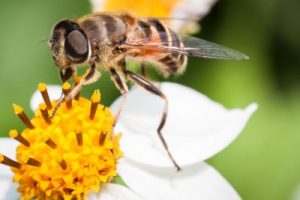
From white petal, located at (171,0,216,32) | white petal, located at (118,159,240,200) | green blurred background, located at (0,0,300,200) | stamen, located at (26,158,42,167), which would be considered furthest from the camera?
white petal, located at (171,0,216,32)

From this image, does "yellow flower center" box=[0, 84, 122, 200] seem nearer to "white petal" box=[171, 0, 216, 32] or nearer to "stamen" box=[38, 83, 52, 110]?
"stamen" box=[38, 83, 52, 110]

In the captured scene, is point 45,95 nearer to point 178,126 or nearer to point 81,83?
point 81,83

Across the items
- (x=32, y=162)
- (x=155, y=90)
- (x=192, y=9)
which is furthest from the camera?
(x=192, y=9)

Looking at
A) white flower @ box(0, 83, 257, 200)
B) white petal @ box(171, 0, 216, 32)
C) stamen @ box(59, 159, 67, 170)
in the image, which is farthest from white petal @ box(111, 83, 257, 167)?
white petal @ box(171, 0, 216, 32)

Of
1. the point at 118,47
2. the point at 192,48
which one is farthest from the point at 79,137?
the point at 192,48

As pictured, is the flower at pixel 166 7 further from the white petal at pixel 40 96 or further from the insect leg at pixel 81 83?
the insect leg at pixel 81 83

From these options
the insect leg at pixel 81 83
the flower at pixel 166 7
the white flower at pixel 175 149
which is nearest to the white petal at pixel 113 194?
the white flower at pixel 175 149
